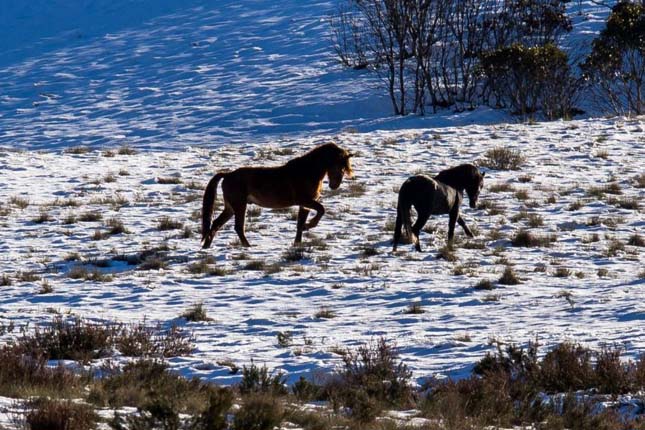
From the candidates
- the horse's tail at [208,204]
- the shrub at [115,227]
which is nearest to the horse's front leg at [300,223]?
the horse's tail at [208,204]

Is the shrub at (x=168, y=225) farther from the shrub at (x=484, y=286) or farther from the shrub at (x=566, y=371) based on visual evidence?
the shrub at (x=566, y=371)

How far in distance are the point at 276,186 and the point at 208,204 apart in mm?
973

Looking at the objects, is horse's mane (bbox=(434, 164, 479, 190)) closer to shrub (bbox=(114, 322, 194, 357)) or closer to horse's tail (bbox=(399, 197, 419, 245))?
horse's tail (bbox=(399, 197, 419, 245))

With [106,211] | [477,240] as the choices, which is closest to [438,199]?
[477,240]

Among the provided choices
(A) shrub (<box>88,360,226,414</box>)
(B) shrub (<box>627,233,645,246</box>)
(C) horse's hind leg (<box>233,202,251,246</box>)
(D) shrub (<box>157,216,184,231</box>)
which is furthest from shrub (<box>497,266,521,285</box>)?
(D) shrub (<box>157,216,184,231</box>)

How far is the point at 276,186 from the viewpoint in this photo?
13.5 metres

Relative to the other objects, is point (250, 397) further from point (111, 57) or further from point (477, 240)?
point (111, 57)

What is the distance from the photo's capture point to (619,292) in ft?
34.0

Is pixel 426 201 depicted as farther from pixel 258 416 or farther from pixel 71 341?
pixel 258 416

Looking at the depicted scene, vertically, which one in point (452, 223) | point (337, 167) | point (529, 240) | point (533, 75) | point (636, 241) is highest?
point (337, 167)

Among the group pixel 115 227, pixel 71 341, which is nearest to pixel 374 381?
pixel 71 341

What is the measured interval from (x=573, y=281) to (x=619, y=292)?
79 cm

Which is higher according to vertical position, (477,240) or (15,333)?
(15,333)

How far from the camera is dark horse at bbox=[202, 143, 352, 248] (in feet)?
44.1
